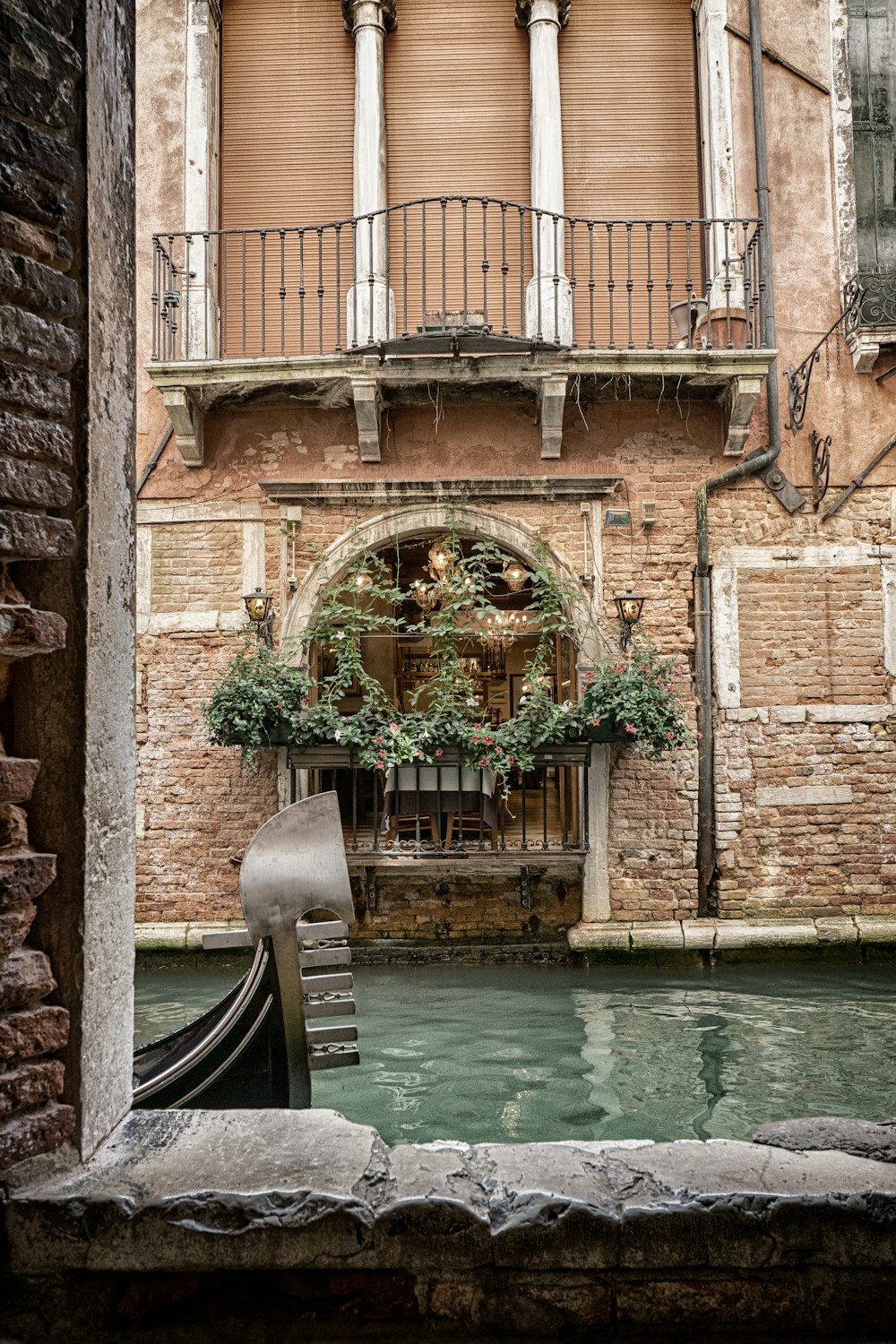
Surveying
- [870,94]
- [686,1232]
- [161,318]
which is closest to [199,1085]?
[686,1232]

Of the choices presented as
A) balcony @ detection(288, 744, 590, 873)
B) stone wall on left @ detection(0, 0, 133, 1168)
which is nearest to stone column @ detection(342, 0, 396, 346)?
balcony @ detection(288, 744, 590, 873)

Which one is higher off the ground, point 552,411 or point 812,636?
point 552,411

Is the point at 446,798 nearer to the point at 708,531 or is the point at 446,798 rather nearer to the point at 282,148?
the point at 708,531

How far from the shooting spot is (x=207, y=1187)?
5.38 feet

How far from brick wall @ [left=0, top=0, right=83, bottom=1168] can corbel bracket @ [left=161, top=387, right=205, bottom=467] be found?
5.00m

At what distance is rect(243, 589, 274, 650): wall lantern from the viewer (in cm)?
657

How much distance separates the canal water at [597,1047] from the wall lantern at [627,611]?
2238mm

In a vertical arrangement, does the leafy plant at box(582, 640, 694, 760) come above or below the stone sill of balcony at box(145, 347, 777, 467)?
below

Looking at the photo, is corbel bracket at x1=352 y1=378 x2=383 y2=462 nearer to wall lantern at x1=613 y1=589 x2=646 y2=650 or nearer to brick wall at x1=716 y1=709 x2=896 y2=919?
wall lantern at x1=613 y1=589 x2=646 y2=650

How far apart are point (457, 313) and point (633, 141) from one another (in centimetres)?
195

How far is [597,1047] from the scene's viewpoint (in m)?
4.94

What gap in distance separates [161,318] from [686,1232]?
668 cm

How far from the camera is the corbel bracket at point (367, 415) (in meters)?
6.48

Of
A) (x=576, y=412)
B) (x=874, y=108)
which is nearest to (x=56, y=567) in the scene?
(x=576, y=412)
